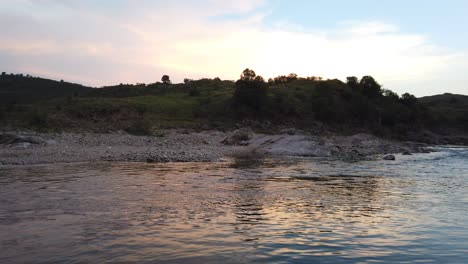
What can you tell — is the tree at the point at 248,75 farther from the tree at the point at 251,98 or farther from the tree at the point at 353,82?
the tree at the point at 353,82

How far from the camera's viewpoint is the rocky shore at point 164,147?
36812 millimetres

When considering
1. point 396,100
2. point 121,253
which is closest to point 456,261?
point 121,253

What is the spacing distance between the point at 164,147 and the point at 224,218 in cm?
3259

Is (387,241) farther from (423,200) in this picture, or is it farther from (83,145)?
(83,145)

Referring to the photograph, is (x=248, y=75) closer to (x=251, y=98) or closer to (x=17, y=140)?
(x=251, y=98)

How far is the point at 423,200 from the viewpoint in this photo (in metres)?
19.9

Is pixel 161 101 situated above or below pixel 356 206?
above

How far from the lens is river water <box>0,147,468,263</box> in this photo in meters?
11.1

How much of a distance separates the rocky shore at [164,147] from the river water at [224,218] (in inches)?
336

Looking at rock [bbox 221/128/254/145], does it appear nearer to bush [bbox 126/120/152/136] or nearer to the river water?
bush [bbox 126/120/152/136]

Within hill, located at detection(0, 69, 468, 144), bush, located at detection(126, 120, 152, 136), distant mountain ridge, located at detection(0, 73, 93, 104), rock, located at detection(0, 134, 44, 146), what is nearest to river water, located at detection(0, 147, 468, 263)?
rock, located at detection(0, 134, 44, 146)

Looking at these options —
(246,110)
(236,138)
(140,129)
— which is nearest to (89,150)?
(140,129)

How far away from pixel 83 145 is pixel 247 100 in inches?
1910

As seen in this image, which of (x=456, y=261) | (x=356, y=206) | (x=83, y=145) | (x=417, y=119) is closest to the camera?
(x=456, y=261)
